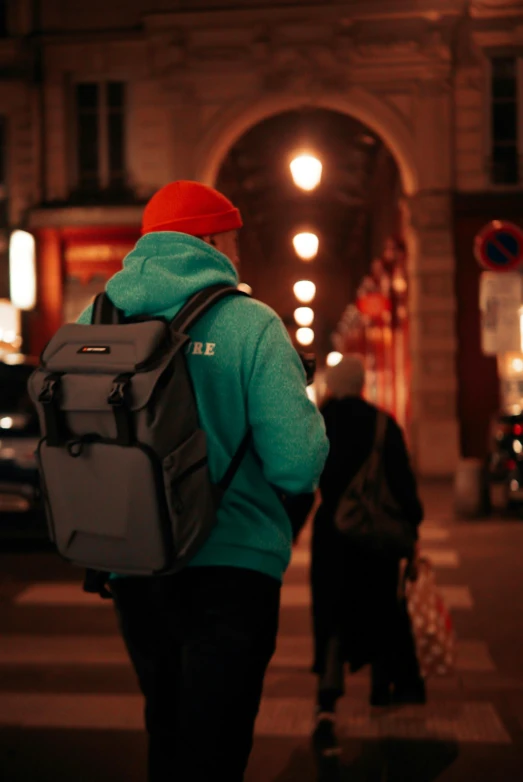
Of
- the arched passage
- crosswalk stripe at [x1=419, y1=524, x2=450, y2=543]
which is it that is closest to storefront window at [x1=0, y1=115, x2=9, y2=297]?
the arched passage

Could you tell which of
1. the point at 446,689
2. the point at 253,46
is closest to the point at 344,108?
the point at 253,46

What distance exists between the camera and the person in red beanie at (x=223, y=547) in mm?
2285

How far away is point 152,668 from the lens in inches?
95.3

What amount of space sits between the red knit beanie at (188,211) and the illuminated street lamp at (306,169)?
39.0 feet

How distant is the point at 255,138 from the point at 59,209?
25.9ft

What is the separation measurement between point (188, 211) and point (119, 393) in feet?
1.90

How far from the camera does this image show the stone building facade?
20.3m

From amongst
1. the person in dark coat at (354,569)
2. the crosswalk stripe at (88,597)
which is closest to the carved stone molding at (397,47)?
the crosswalk stripe at (88,597)

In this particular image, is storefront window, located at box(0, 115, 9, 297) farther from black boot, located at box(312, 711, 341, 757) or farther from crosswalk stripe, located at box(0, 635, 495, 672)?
black boot, located at box(312, 711, 341, 757)

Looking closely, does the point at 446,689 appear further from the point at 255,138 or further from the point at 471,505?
the point at 255,138

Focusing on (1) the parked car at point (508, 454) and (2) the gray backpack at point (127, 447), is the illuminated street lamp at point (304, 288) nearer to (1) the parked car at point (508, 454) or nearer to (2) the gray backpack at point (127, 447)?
(1) the parked car at point (508, 454)

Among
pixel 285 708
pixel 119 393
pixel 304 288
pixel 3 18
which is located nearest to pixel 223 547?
pixel 119 393

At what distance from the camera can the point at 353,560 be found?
198 inches

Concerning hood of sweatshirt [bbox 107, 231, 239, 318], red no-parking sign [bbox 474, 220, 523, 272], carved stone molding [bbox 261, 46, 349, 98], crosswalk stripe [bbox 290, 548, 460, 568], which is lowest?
crosswalk stripe [bbox 290, 548, 460, 568]
